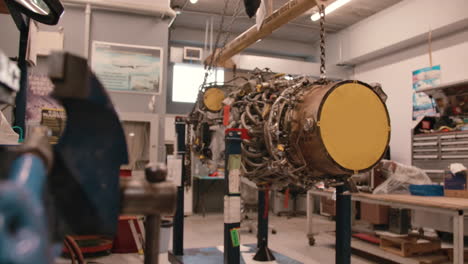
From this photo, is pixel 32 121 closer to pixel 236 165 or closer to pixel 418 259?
pixel 236 165

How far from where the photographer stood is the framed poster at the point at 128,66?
174 inches

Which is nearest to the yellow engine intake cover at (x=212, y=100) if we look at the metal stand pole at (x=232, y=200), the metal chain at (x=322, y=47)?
the metal stand pole at (x=232, y=200)

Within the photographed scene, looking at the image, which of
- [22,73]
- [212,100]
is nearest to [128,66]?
[212,100]

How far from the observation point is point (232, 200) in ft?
6.93

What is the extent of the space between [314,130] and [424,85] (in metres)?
5.26

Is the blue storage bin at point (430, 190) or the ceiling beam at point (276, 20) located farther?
the blue storage bin at point (430, 190)

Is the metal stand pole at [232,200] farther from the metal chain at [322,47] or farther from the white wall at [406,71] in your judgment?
the white wall at [406,71]

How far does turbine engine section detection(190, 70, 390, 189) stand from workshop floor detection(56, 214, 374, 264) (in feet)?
5.85

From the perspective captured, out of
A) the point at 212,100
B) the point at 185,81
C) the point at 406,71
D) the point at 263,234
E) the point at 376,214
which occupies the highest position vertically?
the point at 406,71

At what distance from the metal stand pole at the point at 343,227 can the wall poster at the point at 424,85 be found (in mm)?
4604

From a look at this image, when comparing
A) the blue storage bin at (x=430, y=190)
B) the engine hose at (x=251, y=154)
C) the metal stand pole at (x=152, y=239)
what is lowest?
the blue storage bin at (x=430, y=190)

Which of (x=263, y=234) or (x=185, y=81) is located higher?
(x=185, y=81)

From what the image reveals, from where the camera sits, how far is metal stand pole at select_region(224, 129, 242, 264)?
2.10 meters

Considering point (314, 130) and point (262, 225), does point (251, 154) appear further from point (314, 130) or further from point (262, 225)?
point (262, 225)
